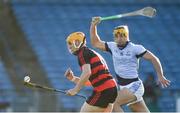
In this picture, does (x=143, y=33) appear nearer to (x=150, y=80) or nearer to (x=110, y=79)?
(x=150, y=80)

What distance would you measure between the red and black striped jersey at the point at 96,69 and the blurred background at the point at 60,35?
7.13m

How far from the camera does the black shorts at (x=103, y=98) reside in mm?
8781

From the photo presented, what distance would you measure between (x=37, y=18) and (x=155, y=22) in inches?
131

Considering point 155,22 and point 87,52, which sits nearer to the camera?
point 87,52

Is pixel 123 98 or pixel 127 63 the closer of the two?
pixel 123 98

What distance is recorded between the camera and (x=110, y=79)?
29.1ft

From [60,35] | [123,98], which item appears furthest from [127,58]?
[60,35]

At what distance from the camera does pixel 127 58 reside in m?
9.69

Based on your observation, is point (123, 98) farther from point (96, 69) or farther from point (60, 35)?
point (60, 35)

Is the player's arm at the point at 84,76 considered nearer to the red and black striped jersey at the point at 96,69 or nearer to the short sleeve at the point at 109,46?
the red and black striped jersey at the point at 96,69

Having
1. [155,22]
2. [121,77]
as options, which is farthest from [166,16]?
[121,77]

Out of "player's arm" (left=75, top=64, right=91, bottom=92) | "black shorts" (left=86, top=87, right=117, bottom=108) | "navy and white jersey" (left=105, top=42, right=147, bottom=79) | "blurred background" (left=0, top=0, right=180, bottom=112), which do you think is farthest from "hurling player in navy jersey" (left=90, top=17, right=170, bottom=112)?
"blurred background" (left=0, top=0, right=180, bottom=112)

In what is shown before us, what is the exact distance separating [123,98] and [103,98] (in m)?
0.82

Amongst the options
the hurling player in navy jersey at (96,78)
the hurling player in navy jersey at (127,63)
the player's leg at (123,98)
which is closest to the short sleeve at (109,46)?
the hurling player in navy jersey at (127,63)
